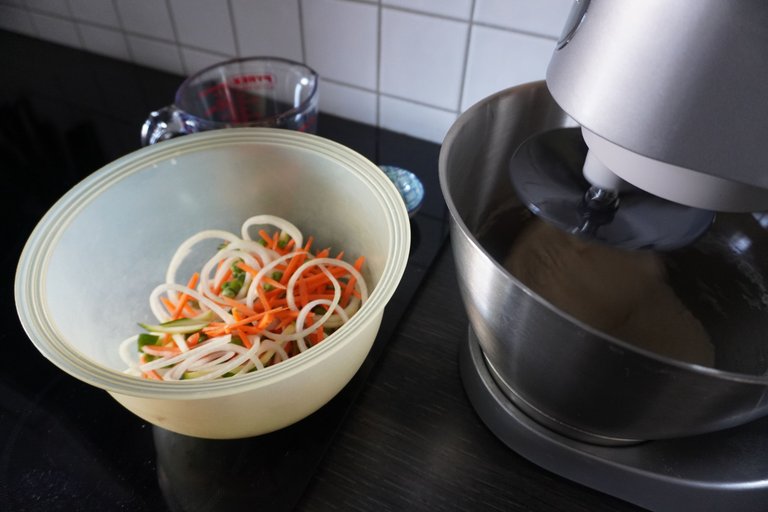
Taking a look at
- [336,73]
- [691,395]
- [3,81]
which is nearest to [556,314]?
[691,395]

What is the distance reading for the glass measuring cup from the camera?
72cm

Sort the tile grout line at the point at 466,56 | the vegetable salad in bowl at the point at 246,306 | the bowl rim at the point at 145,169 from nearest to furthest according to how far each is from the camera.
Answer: the bowl rim at the point at 145,169
the vegetable salad in bowl at the point at 246,306
the tile grout line at the point at 466,56

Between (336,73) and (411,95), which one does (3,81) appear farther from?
(411,95)

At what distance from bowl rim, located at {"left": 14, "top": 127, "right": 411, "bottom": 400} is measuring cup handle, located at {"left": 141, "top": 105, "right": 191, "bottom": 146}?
144 millimetres

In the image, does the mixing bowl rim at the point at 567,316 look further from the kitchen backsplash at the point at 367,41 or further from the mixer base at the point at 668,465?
the kitchen backsplash at the point at 367,41

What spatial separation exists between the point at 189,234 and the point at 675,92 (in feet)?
1.58

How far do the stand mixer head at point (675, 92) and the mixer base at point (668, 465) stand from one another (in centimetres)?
21

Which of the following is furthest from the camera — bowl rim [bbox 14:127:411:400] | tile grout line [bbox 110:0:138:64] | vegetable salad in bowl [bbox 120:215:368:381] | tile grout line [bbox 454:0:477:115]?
tile grout line [bbox 110:0:138:64]

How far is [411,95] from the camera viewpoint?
2.41ft

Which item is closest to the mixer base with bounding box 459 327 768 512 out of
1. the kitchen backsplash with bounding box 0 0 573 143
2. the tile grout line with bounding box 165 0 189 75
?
the kitchen backsplash with bounding box 0 0 573 143

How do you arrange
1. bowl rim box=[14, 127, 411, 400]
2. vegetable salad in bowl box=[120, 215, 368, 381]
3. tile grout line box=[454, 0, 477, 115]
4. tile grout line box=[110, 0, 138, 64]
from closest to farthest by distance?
bowl rim box=[14, 127, 411, 400]
vegetable salad in bowl box=[120, 215, 368, 381]
tile grout line box=[454, 0, 477, 115]
tile grout line box=[110, 0, 138, 64]

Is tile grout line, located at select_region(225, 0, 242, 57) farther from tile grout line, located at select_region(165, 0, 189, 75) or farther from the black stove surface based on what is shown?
the black stove surface

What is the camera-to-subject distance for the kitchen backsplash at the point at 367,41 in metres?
0.63

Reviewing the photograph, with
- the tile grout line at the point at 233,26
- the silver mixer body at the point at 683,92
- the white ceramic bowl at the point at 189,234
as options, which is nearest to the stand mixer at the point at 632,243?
the silver mixer body at the point at 683,92
